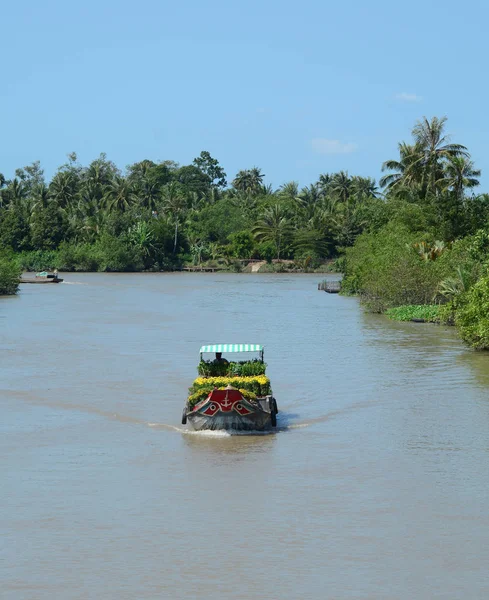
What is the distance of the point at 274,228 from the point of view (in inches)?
4798

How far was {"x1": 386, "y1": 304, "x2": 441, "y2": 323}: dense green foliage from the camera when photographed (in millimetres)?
46875

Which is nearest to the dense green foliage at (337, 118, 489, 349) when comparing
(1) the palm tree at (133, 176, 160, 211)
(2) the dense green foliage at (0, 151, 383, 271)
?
(2) the dense green foliage at (0, 151, 383, 271)

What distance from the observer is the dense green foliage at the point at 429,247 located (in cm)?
4078

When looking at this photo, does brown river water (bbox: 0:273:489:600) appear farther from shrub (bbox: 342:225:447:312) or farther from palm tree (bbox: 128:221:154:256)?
palm tree (bbox: 128:221:154:256)

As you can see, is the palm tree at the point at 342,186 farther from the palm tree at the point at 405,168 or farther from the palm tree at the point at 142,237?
the palm tree at the point at 405,168

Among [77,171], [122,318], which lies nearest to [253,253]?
[77,171]

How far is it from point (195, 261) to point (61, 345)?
277 feet

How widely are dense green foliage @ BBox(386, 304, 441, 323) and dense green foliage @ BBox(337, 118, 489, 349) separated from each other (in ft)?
0.16

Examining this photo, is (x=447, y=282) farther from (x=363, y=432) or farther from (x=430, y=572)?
(x=430, y=572)

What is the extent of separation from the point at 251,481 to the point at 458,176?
52.2m

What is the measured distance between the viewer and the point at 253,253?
123 m

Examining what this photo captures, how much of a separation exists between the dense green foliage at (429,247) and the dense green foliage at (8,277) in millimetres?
24837

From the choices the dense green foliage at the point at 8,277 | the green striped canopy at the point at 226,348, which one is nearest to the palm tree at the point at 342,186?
the dense green foliage at the point at 8,277

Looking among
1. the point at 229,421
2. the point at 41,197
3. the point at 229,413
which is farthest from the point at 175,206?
the point at 229,413
